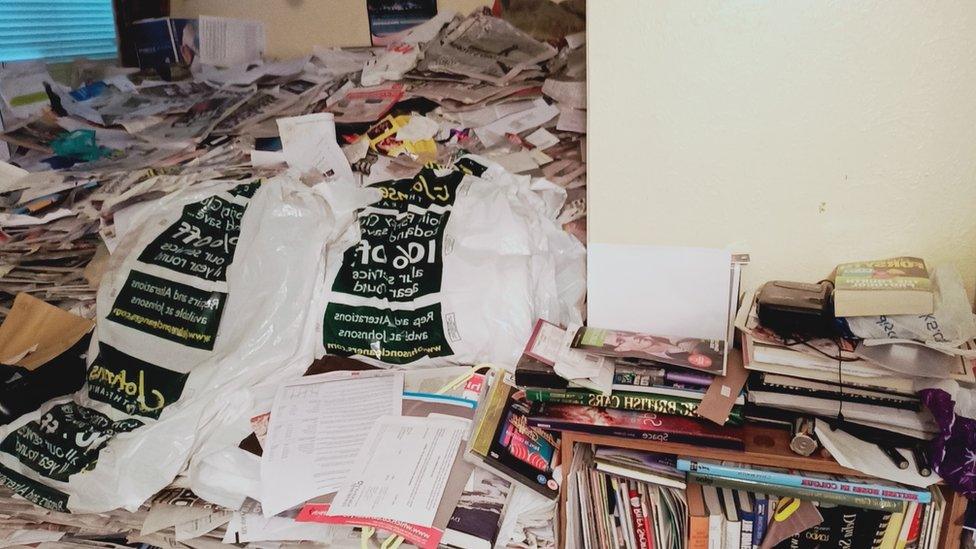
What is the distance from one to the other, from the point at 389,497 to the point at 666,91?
30.0 inches

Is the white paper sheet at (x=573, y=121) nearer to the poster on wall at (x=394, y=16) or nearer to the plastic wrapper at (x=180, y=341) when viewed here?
the plastic wrapper at (x=180, y=341)

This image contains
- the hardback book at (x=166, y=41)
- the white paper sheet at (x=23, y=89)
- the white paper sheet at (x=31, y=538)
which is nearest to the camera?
the white paper sheet at (x=31, y=538)

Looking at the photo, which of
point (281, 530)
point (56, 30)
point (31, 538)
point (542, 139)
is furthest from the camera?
point (56, 30)

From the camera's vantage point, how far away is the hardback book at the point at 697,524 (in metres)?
1.01

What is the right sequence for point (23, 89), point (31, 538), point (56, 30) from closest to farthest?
point (31, 538) < point (23, 89) < point (56, 30)

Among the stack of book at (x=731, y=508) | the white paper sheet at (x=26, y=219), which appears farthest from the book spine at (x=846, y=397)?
the white paper sheet at (x=26, y=219)

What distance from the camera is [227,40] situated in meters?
2.07

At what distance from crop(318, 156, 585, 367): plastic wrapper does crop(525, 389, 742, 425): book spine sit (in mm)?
210

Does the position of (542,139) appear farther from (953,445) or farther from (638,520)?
(953,445)

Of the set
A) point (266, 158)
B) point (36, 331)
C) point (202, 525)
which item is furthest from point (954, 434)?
point (36, 331)

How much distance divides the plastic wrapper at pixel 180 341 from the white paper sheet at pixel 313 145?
5.6 inches

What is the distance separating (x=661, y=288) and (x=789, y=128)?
1.04 feet

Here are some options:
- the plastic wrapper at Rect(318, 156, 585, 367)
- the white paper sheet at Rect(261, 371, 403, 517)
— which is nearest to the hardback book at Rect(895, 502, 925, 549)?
the plastic wrapper at Rect(318, 156, 585, 367)

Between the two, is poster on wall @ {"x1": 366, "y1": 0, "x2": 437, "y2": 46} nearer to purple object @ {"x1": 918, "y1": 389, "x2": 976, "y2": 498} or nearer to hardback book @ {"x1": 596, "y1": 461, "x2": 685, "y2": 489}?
hardback book @ {"x1": 596, "y1": 461, "x2": 685, "y2": 489}
